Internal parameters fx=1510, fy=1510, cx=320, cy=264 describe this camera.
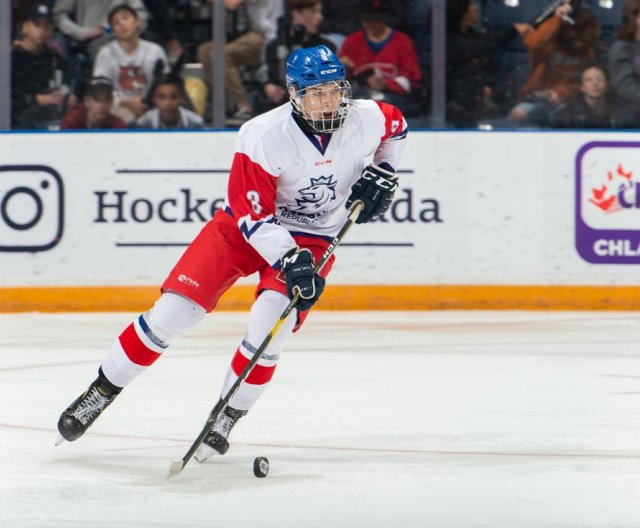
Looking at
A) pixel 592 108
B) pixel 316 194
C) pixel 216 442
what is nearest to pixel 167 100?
pixel 592 108

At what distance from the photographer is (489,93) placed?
315 inches

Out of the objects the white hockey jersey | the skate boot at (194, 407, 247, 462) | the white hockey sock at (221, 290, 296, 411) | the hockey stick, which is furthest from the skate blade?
the white hockey jersey

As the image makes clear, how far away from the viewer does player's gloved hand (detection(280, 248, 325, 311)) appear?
3893mm

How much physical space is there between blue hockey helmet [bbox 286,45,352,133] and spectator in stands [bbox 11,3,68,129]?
13.3 ft

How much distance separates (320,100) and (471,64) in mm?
4119

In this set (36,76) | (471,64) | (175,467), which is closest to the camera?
(175,467)

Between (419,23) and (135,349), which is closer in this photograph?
(135,349)

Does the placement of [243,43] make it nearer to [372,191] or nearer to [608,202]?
[608,202]

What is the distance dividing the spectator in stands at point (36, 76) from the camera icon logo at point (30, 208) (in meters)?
0.30

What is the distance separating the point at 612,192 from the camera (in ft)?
25.5

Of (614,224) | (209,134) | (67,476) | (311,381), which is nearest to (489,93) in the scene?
(614,224)

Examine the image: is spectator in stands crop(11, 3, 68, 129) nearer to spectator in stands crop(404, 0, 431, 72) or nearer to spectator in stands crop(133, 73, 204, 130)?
spectator in stands crop(133, 73, 204, 130)

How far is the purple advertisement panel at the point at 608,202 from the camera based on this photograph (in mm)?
7746

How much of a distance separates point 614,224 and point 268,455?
13.2 feet
